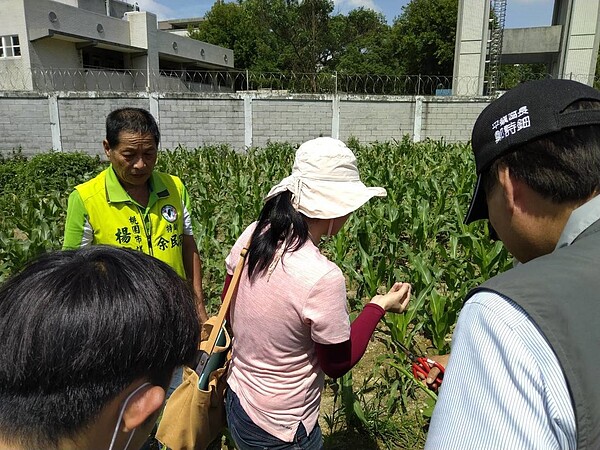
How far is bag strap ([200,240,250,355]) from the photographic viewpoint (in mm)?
1758

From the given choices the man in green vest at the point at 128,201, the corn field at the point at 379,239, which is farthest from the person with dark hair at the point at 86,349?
the corn field at the point at 379,239

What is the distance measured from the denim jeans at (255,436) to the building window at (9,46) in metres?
29.7

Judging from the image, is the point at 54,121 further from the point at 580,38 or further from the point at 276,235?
the point at 580,38

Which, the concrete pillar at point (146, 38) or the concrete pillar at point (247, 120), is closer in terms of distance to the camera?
the concrete pillar at point (247, 120)

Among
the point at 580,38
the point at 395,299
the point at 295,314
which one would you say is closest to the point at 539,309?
the point at 295,314

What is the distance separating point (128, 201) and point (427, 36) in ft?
125

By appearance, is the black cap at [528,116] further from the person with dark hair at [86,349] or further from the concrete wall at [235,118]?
the concrete wall at [235,118]

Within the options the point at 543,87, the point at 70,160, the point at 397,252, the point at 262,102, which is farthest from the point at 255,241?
the point at 262,102

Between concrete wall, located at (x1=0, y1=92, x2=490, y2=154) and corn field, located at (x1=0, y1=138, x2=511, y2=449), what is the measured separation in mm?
2012

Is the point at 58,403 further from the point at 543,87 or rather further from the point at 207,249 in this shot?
the point at 207,249

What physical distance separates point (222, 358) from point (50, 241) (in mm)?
4256

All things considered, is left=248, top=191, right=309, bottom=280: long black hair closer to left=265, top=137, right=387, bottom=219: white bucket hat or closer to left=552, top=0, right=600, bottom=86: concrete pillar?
left=265, top=137, right=387, bottom=219: white bucket hat

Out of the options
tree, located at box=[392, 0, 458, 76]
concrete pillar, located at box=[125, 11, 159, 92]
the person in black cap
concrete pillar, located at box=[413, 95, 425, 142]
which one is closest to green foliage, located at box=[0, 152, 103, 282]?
the person in black cap

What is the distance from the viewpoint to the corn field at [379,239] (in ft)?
10.4
